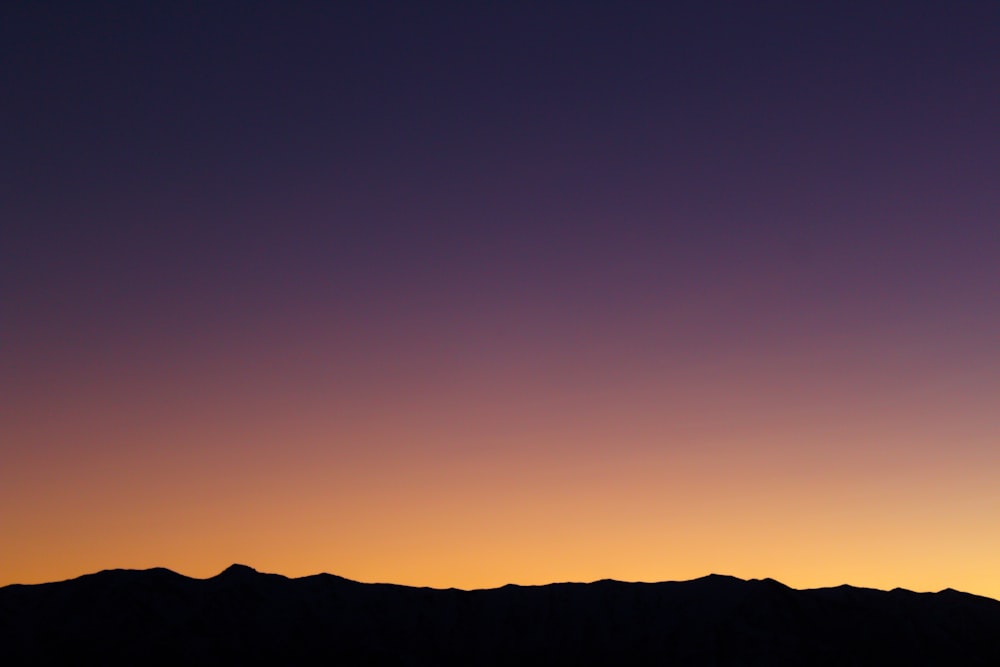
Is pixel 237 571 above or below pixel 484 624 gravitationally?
above

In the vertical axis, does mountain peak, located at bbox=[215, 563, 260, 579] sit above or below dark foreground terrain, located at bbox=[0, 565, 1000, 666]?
above

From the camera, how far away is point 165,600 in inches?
4082

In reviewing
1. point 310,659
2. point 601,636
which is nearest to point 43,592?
point 310,659

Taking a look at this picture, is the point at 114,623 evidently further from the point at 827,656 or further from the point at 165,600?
the point at 827,656

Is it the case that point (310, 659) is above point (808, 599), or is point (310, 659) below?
below

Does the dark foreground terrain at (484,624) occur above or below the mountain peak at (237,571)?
below

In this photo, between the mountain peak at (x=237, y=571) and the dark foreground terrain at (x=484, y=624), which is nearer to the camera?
the dark foreground terrain at (x=484, y=624)

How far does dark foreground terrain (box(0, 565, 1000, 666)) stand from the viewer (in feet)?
320

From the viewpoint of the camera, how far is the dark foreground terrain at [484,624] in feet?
320

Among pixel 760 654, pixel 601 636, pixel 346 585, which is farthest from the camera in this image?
pixel 346 585

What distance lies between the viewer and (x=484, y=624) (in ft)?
346

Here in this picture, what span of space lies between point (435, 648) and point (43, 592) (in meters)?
41.3

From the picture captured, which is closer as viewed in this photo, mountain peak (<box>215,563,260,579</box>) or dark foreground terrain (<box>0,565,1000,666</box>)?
dark foreground terrain (<box>0,565,1000,666</box>)

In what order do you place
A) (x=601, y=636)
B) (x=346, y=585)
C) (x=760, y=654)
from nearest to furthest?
(x=760, y=654), (x=601, y=636), (x=346, y=585)
